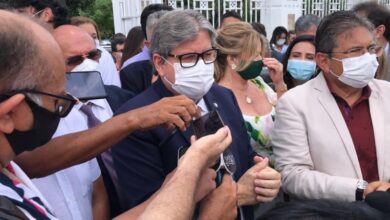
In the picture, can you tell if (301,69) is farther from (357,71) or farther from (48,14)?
(48,14)

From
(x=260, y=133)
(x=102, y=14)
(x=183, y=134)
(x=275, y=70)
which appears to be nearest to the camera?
(x=183, y=134)

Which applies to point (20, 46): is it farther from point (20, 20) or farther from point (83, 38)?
point (83, 38)

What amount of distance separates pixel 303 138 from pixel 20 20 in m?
1.51

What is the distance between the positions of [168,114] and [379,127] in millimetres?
1257

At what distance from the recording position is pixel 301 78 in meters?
3.39

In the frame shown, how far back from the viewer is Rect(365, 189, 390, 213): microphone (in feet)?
3.22

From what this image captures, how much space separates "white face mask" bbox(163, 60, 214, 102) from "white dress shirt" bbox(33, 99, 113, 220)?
1.57ft

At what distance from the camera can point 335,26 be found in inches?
87.2

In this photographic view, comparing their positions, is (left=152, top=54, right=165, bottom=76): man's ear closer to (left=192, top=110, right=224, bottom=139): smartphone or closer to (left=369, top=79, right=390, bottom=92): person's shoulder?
(left=192, top=110, right=224, bottom=139): smartphone

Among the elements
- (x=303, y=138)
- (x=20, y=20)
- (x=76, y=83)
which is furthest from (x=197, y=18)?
(x=20, y=20)

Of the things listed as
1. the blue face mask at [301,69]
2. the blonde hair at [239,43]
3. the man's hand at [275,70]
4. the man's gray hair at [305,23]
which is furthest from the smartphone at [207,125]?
the man's gray hair at [305,23]

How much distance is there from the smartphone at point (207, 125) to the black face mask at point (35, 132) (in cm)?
51

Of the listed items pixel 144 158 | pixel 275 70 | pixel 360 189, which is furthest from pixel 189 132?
pixel 275 70

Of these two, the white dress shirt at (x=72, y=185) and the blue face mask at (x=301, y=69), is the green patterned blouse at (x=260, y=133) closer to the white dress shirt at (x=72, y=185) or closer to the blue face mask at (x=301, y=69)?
the blue face mask at (x=301, y=69)
